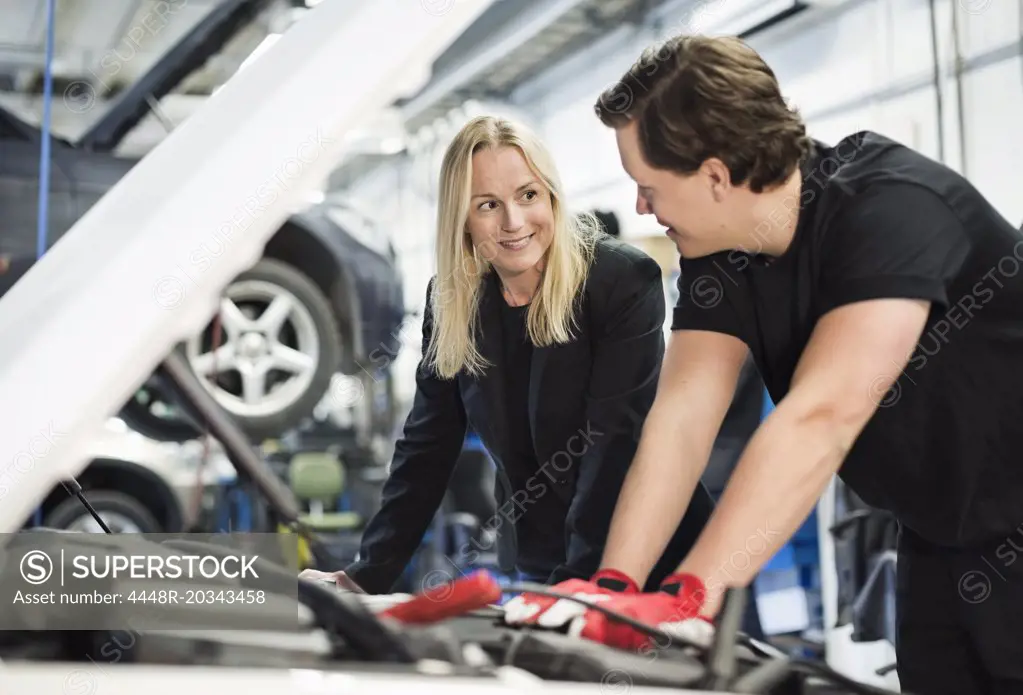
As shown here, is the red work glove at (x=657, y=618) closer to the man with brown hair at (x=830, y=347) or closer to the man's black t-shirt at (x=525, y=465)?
the man with brown hair at (x=830, y=347)

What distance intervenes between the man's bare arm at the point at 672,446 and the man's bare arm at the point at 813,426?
0.13 metres

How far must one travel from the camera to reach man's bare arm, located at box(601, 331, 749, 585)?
40.1 inches

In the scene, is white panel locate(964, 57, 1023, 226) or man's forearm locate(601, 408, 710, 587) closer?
man's forearm locate(601, 408, 710, 587)

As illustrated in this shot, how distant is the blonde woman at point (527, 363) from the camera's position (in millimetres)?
1396

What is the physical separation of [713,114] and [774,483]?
0.36 metres

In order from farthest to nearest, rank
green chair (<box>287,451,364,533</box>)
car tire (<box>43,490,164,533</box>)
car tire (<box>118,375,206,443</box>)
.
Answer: green chair (<box>287,451,364,533</box>) < car tire (<box>43,490,164,533</box>) < car tire (<box>118,375,206,443</box>)

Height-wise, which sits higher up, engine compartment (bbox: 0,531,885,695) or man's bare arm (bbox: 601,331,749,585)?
man's bare arm (bbox: 601,331,749,585)

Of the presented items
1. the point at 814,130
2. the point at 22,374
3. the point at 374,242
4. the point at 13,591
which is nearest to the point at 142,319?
the point at 22,374

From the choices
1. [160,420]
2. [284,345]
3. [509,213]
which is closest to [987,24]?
[284,345]

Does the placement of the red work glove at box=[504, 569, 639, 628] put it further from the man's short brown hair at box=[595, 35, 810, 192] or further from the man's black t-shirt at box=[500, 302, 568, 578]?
the man's black t-shirt at box=[500, 302, 568, 578]

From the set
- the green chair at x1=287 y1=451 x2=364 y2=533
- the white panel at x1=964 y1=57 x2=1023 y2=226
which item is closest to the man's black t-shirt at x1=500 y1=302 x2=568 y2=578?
the white panel at x1=964 y1=57 x2=1023 y2=226

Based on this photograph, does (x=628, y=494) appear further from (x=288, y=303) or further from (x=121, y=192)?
(x=288, y=303)

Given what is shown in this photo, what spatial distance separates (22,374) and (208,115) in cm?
20

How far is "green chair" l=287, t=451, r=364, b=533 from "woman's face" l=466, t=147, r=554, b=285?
3341mm
